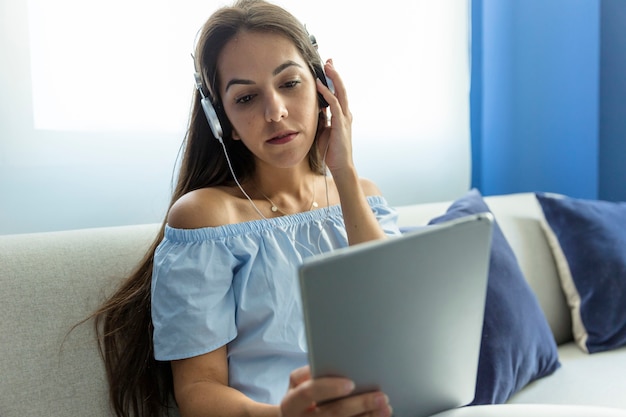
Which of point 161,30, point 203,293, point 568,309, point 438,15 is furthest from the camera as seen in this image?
point 438,15

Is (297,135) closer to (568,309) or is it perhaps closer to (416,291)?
(416,291)

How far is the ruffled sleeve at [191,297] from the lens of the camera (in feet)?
3.55

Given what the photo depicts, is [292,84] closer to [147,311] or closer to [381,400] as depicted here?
[147,311]

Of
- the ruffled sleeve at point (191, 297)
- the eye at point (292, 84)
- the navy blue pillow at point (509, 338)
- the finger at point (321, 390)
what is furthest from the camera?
the navy blue pillow at point (509, 338)

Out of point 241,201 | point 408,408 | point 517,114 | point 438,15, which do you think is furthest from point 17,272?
point 517,114

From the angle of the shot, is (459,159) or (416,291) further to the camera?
(459,159)

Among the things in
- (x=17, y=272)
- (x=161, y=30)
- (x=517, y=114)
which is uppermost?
(x=161, y=30)

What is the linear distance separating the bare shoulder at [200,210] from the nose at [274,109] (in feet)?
0.56

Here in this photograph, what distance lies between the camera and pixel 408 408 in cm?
79

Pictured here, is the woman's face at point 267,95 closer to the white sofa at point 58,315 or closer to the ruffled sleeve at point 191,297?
the ruffled sleeve at point 191,297

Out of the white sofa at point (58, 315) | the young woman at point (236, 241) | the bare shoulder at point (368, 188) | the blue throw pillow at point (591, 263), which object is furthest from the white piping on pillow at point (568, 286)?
the young woman at point (236, 241)

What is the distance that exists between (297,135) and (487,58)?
4.65 ft

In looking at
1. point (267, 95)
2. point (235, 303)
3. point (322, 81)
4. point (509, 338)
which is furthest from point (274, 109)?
point (509, 338)

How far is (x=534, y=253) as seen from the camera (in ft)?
6.36
